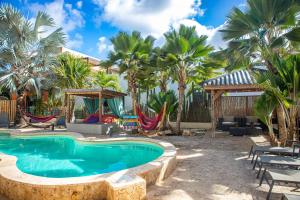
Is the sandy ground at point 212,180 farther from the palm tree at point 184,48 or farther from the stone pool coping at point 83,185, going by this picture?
the palm tree at point 184,48

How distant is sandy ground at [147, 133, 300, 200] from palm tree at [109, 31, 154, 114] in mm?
A: 6917

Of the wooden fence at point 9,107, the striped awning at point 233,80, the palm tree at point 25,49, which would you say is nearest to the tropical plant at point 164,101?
the striped awning at point 233,80

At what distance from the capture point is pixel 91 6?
504 inches

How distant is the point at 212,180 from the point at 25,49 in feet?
46.9

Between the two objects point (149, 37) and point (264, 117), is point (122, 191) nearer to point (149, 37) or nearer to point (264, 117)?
point (264, 117)

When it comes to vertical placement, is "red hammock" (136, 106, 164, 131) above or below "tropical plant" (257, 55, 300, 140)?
below

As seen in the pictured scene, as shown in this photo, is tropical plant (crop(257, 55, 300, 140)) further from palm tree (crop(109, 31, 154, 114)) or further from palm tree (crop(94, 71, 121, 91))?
palm tree (crop(94, 71, 121, 91))

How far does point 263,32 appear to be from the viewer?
8078 mm

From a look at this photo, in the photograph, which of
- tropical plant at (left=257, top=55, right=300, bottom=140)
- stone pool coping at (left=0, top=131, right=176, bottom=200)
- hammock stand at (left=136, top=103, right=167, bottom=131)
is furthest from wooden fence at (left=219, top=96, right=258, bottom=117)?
stone pool coping at (left=0, top=131, right=176, bottom=200)

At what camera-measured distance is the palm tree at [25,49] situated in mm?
13742

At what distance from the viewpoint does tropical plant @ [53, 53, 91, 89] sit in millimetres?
14802

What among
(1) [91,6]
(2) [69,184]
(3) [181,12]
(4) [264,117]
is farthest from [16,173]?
(1) [91,6]

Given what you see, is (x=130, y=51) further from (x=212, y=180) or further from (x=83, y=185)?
(x=83, y=185)

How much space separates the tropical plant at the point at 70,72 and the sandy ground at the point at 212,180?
33.7 ft
